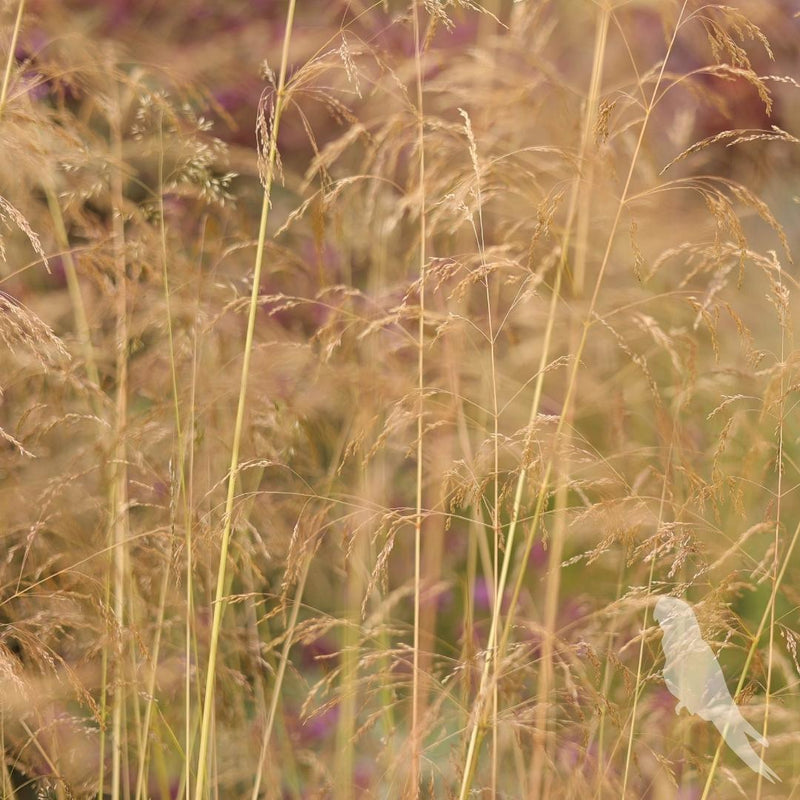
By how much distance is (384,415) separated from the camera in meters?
1.43

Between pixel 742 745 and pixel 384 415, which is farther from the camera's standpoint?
pixel 384 415

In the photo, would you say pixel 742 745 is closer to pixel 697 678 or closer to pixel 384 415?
pixel 697 678

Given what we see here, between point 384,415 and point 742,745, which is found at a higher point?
point 384,415

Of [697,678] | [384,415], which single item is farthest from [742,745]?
[384,415]

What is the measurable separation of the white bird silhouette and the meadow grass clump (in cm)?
2

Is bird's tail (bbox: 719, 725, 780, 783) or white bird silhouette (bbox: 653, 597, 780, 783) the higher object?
white bird silhouette (bbox: 653, 597, 780, 783)

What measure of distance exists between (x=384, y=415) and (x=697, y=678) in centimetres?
54

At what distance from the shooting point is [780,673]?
135 cm

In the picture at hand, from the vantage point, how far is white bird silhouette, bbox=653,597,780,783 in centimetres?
97

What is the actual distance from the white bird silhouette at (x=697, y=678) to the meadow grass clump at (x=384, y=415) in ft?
0.07

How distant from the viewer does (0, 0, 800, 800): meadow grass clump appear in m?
1.02

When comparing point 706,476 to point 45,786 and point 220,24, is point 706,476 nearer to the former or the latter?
point 45,786

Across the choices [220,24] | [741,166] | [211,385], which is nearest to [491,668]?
[211,385]

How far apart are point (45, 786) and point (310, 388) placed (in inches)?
22.9
